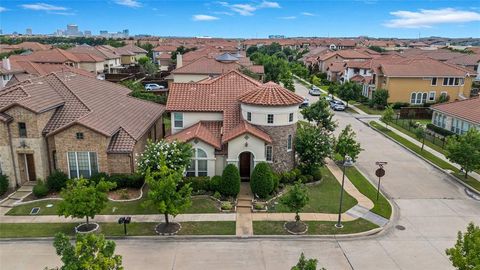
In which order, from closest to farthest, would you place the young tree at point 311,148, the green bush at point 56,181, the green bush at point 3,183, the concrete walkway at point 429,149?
the green bush at point 3,183
the green bush at point 56,181
the young tree at point 311,148
the concrete walkway at point 429,149

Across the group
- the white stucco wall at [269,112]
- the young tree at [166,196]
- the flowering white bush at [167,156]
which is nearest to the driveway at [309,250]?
the young tree at [166,196]

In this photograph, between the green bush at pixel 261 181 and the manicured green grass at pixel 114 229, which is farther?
the green bush at pixel 261 181

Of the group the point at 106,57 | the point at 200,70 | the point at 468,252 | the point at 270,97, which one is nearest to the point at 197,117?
the point at 270,97

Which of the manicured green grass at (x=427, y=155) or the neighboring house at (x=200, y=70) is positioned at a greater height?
the neighboring house at (x=200, y=70)

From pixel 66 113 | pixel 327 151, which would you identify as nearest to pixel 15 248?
pixel 66 113

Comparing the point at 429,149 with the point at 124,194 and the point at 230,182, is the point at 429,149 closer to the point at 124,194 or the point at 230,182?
the point at 230,182

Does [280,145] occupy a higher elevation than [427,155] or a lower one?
higher

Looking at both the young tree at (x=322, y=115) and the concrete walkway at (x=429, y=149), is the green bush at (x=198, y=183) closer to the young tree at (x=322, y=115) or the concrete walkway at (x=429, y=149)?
the young tree at (x=322, y=115)

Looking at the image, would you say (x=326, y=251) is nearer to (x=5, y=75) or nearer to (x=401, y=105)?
(x=401, y=105)
